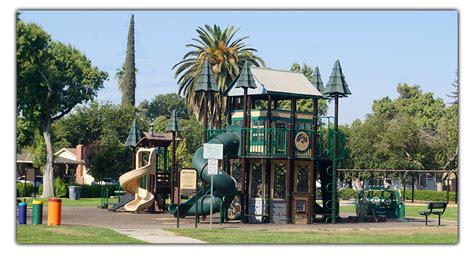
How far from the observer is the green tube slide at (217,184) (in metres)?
33.0

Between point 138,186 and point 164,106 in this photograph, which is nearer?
point 138,186

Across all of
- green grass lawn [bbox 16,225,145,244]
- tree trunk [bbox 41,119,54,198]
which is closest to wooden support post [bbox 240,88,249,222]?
green grass lawn [bbox 16,225,145,244]

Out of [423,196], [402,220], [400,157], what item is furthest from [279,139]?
[400,157]

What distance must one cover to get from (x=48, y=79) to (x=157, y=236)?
3808 cm

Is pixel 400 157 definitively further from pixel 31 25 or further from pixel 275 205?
pixel 275 205

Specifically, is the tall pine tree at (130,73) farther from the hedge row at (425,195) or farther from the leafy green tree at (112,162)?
the hedge row at (425,195)

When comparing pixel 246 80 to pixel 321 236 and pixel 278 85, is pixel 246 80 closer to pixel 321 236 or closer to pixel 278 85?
pixel 278 85

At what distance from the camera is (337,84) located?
1416 inches

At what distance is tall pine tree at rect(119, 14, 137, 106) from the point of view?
306 ft

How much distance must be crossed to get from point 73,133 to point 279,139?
215ft

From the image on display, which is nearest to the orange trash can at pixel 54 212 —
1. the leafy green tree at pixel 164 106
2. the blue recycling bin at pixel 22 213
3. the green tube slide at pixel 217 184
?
the blue recycling bin at pixel 22 213

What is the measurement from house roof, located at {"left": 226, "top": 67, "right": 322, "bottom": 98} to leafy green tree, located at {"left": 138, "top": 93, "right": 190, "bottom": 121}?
367ft

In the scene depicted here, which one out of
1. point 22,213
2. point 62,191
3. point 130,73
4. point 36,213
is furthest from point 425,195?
point 22,213

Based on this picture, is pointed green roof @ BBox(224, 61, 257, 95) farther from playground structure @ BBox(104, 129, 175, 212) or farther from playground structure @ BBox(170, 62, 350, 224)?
playground structure @ BBox(104, 129, 175, 212)
